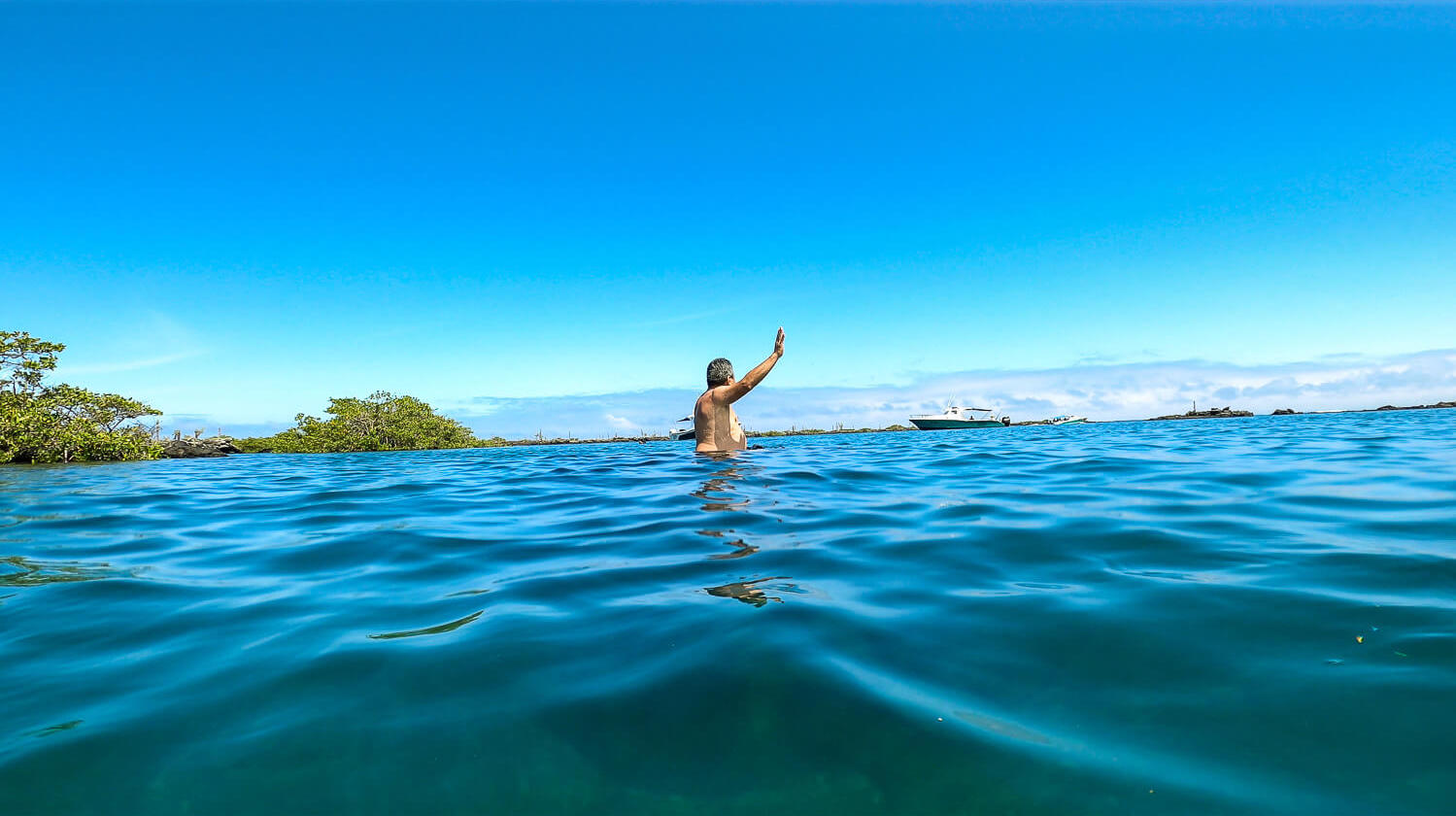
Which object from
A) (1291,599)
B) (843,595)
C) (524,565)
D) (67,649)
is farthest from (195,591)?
(1291,599)

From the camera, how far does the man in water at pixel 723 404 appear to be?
959cm

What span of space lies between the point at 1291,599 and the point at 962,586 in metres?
1.51

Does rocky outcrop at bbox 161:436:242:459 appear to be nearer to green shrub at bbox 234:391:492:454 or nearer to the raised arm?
green shrub at bbox 234:391:492:454

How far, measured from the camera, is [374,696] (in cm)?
237

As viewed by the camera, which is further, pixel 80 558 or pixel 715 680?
pixel 80 558

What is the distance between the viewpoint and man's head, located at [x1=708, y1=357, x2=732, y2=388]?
10.6 m

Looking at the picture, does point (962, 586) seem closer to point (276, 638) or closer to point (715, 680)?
point (715, 680)

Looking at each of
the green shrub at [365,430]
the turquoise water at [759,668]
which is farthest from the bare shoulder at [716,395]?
the green shrub at [365,430]

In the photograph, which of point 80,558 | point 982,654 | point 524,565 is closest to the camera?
point 982,654

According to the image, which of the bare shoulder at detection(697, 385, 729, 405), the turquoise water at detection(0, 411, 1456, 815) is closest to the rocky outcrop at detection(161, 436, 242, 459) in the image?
the bare shoulder at detection(697, 385, 729, 405)

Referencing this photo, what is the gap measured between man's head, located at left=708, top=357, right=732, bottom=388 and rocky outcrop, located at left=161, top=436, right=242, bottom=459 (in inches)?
1330

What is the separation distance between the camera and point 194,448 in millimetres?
34562

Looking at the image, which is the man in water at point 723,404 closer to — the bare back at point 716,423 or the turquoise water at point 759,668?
the bare back at point 716,423

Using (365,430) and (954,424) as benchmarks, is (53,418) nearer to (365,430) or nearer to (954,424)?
(365,430)
